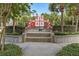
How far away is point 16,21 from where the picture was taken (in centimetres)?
485

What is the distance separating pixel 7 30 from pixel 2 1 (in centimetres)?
45

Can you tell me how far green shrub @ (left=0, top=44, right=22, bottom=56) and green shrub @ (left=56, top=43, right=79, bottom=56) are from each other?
1.91 feet

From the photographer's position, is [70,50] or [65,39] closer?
[70,50]

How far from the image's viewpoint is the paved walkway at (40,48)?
15.8ft

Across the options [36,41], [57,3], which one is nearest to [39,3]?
[57,3]

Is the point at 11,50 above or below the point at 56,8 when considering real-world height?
below

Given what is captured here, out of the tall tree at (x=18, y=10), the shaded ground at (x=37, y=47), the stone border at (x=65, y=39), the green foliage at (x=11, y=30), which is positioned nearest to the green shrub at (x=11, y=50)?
the shaded ground at (x=37, y=47)

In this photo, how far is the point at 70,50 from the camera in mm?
4777

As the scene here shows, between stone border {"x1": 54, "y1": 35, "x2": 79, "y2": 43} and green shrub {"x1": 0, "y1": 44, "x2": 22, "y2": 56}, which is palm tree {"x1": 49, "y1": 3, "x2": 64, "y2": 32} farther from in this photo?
green shrub {"x1": 0, "y1": 44, "x2": 22, "y2": 56}

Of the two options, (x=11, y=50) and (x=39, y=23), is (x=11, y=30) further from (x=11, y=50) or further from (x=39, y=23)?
(x=39, y=23)

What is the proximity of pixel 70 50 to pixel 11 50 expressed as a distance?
0.85 meters

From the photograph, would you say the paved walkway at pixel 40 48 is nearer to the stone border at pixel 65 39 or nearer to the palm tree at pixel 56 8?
the stone border at pixel 65 39

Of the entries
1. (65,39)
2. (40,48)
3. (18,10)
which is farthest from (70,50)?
(18,10)

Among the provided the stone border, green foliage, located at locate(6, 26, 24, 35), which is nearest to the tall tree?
green foliage, located at locate(6, 26, 24, 35)
